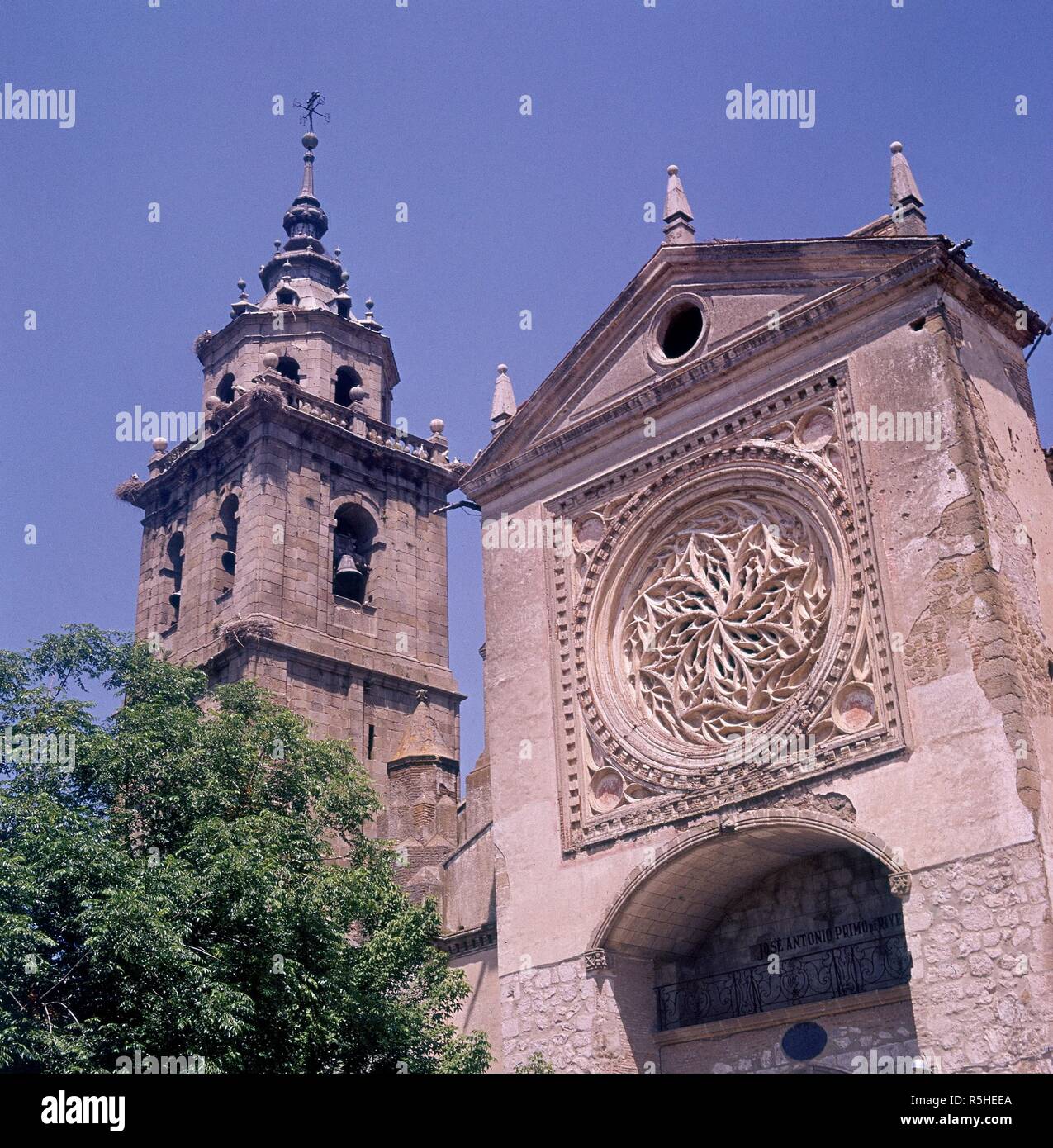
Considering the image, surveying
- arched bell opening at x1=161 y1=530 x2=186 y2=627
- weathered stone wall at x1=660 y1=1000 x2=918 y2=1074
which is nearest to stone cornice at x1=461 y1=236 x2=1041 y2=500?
weathered stone wall at x1=660 y1=1000 x2=918 y2=1074

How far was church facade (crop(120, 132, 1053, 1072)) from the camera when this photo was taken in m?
15.8

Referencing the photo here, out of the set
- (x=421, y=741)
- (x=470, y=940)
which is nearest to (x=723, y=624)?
(x=470, y=940)

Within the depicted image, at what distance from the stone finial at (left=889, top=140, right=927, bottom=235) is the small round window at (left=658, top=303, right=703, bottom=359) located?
3.13m

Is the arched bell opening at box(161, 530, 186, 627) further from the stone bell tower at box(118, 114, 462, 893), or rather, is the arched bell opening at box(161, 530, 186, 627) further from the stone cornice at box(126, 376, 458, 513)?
the stone cornice at box(126, 376, 458, 513)

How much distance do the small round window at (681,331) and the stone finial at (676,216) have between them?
3.25 ft

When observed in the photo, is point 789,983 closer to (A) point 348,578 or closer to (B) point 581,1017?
(B) point 581,1017

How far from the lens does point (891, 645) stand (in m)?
16.8

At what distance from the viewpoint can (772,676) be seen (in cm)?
1823

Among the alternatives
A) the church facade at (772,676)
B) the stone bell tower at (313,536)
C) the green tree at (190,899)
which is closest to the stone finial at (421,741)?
the stone bell tower at (313,536)

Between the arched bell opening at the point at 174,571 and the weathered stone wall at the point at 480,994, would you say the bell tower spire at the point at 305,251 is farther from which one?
the weathered stone wall at the point at 480,994

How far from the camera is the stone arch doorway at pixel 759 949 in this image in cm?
1706

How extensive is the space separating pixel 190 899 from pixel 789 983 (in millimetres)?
7143

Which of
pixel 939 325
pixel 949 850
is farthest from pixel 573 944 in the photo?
pixel 939 325

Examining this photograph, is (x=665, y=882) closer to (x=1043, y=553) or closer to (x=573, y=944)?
(x=573, y=944)
